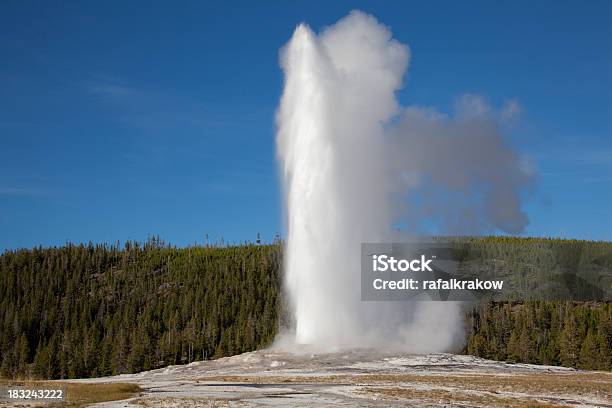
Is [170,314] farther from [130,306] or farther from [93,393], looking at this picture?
[93,393]

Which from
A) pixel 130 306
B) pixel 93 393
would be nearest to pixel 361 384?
pixel 93 393

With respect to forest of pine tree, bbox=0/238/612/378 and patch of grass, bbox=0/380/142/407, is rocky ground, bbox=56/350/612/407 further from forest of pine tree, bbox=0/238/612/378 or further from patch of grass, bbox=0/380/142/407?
forest of pine tree, bbox=0/238/612/378

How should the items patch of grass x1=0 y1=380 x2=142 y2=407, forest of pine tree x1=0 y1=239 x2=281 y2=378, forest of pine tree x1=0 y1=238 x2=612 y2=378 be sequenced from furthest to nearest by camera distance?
forest of pine tree x1=0 y1=239 x2=281 y2=378, forest of pine tree x1=0 y1=238 x2=612 y2=378, patch of grass x1=0 y1=380 x2=142 y2=407

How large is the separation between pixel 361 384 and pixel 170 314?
90.1 meters

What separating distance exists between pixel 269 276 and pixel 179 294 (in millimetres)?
19333

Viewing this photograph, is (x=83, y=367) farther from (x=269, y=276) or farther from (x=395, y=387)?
(x=395, y=387)

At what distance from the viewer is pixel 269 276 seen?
474 feet

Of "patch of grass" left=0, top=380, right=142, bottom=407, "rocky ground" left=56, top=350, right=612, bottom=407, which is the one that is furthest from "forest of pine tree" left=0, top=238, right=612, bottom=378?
"patch of grass" left=0, top=380, right=142, bottom=407

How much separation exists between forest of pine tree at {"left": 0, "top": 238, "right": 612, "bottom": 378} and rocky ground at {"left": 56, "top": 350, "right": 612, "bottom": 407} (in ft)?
120

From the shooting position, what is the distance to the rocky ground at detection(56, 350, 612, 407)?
1112 inches

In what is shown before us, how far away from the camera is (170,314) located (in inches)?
4759

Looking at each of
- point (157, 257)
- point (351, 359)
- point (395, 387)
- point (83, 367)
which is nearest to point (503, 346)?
point (351, 359)

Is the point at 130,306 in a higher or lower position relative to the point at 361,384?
higher

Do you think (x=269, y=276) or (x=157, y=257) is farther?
(x=157, y=257)
